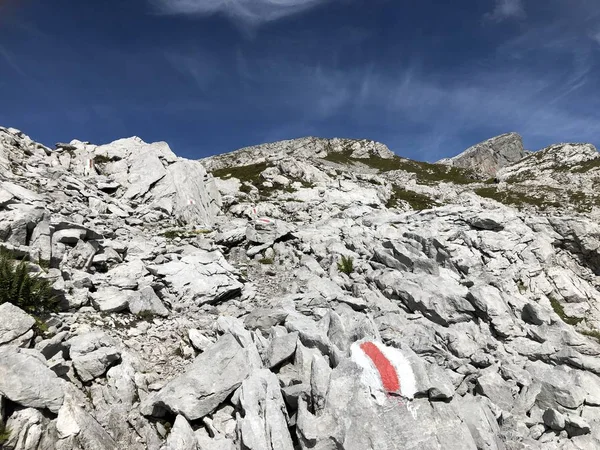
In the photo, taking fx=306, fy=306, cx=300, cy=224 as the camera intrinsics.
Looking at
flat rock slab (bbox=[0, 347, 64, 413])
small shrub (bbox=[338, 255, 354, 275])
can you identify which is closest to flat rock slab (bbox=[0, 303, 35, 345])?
flat rock slab (bbox=[0, 347, 64, 413])

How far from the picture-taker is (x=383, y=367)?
8.52m

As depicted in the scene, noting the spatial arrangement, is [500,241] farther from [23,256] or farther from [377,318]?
[23,256]

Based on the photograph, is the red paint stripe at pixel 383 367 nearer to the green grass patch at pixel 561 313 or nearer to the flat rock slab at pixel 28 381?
the flat rock slab at pixel 28 381

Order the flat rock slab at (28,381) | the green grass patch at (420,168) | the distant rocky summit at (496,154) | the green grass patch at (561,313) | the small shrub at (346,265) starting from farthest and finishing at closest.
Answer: the distant rocky summit at (496,154) → the green grass patch at (420,168) → the small shrub at (346,265) → the green grass patch at (561,313) → the flat rock slab at (28,381)

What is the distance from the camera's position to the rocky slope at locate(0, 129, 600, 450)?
7.59 m

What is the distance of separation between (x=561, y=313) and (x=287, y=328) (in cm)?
1681

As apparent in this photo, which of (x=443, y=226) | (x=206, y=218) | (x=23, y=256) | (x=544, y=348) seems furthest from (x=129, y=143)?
(x=544, y=348)

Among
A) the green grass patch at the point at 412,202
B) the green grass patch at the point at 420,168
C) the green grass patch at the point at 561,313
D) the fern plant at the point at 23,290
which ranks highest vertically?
the green grass patch at the point at 420,168

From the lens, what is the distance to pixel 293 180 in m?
47.8

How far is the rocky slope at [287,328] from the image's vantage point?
759 centimetres

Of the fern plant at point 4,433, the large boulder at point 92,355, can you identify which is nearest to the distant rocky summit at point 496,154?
the large boulder at point 92,355

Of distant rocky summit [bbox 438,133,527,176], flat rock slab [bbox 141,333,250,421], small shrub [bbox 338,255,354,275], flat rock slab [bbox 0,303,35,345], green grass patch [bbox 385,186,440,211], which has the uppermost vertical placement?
distant rocky summit [bbox 438,133,527,176]

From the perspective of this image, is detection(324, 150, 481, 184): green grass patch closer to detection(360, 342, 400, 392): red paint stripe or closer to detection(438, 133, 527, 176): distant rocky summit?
detection(438, 133, 527, 176): distant rocky summit

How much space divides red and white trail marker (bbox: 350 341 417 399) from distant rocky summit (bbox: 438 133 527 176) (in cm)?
14820
